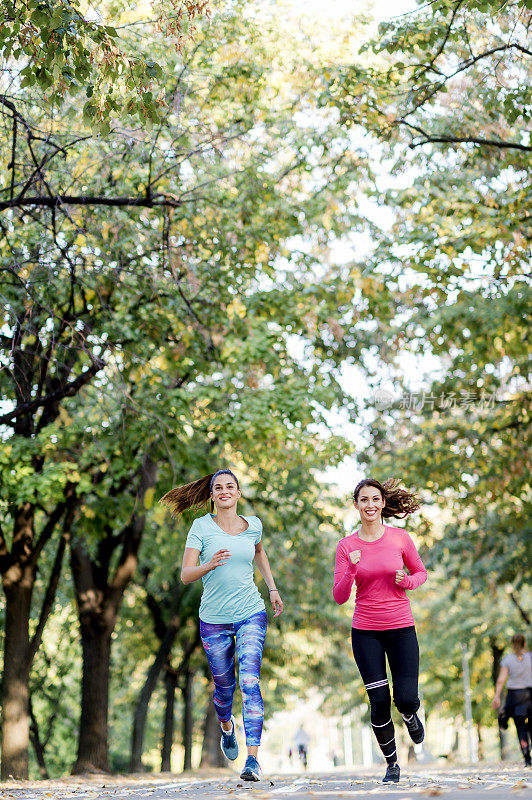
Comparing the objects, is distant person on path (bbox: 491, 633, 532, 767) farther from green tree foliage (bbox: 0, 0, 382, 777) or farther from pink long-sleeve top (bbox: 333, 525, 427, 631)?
pink long-sleeve top (bbox: 333, 525, 427, 631)

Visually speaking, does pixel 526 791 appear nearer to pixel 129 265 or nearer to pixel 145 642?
pixel 129 265

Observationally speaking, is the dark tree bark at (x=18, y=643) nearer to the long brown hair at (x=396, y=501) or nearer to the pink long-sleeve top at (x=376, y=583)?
the long brown hair at (x=396, y=501)

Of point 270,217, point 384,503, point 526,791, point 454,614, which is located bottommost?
point 526,791

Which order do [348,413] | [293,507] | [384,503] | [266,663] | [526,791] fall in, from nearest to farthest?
1. [526,791]
2. [384,503]
3. [348,413]
4. [293,507]
5. [266,663]

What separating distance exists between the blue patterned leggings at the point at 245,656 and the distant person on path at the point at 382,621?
630mm

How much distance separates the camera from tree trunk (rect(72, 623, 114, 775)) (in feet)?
51.2

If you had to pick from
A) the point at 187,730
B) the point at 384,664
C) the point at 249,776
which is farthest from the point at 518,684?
the point at 187,730

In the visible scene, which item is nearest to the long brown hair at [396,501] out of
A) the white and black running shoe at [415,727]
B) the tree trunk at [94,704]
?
the white and black running shoe at [415,727]

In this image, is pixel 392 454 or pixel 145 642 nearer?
pixel 392 454

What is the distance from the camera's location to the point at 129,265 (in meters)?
11.3

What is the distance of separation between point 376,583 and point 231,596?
1.00m

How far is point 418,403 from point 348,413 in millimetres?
1311

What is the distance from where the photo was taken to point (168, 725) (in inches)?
918

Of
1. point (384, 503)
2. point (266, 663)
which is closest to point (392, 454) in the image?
point (384, 503)
